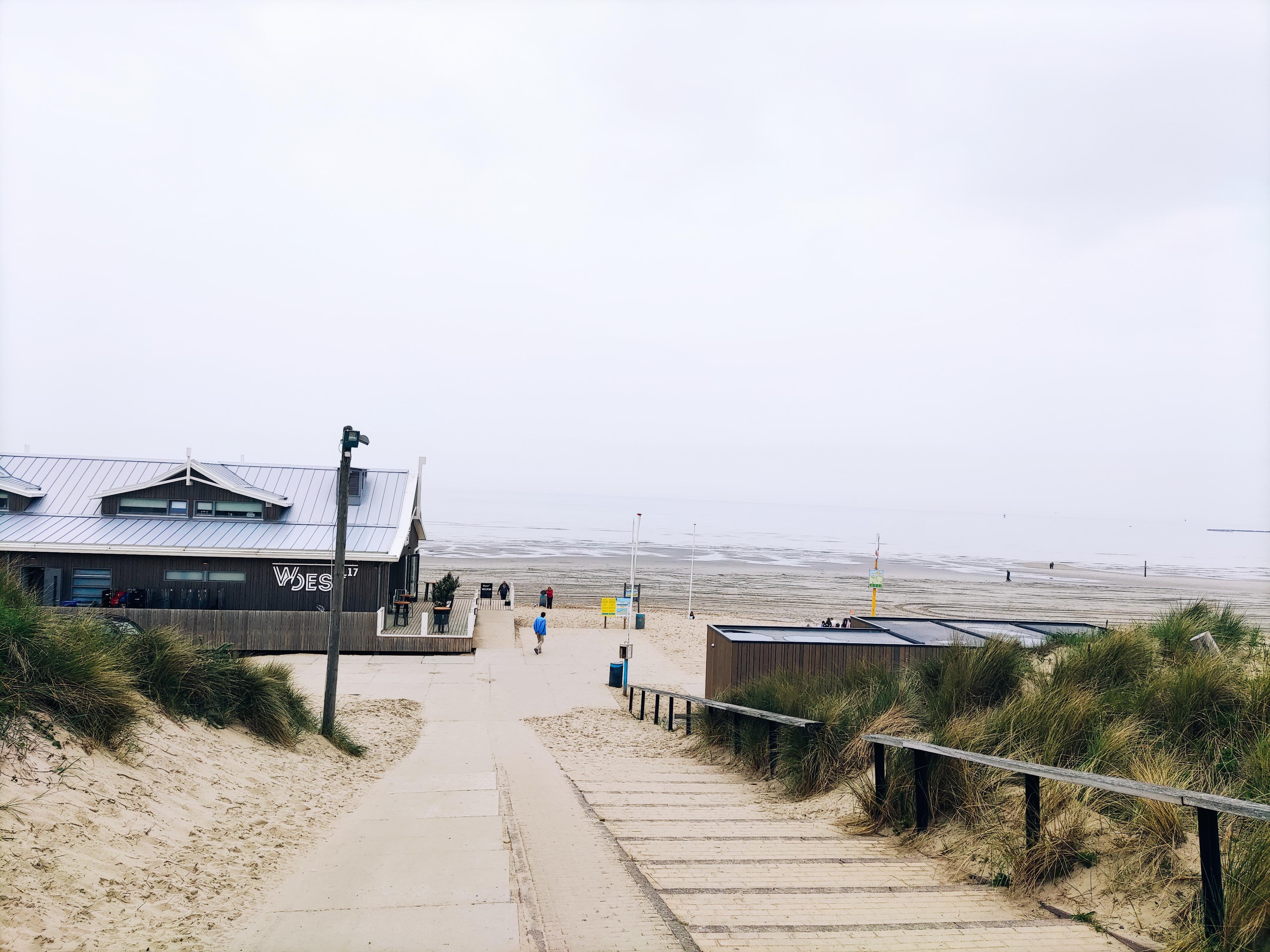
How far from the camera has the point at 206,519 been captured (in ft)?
89.5

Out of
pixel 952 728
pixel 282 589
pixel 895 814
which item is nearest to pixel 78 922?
pixel 895 814

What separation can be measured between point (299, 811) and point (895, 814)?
5.36 m

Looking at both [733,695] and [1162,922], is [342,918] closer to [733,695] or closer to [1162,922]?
[1162,922]

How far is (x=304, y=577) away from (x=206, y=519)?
427 cm

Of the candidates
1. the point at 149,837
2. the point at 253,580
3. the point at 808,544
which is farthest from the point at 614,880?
the point at 808,544

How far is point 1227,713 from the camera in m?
6.36

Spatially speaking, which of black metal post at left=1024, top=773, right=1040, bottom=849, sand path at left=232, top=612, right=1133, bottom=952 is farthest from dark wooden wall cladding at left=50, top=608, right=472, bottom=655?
black metal post at left=1024, top=773, right=1040, bottom=849

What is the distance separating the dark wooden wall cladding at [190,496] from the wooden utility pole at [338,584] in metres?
15.4

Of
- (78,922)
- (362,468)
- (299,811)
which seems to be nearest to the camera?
(78,922)

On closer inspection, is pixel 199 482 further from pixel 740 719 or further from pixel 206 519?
pixel 740 719

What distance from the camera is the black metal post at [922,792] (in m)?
6.24

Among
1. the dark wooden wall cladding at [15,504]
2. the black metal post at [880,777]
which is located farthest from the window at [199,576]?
the black metal post at [880,777]

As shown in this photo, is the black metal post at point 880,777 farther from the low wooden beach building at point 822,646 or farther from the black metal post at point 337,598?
the black metal post at point 337,598

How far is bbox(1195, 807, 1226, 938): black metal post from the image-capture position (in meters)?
3.77
